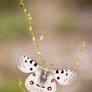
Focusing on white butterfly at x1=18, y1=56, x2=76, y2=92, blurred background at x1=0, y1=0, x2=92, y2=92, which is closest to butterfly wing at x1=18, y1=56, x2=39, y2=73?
white butterfly at x1=18, y1=56, x2=76, y2=92

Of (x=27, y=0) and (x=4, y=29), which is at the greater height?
(x=27, y=0)

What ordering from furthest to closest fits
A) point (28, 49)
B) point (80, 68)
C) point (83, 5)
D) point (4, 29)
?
point (83, 5), point (4, 29), point (28, 49), point (80, 68)

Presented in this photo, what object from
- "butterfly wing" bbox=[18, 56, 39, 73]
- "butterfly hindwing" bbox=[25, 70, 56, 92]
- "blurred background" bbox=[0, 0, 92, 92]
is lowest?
"butterfly hindwing" bbox=[25, 70, 56, 92]

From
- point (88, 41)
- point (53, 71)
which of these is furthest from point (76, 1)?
point (53, 71)

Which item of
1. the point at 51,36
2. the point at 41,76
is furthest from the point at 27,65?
the point at 51,36

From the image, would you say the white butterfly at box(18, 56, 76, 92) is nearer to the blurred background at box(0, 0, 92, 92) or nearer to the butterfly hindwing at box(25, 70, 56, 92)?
the butterfly hindwing at box(25, 70, 56, 92)

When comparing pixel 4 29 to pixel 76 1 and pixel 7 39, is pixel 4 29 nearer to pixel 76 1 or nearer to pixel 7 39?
pixel 7 39

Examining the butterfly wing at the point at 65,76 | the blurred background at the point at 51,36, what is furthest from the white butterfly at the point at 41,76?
the blurred background at the point at 51,36
